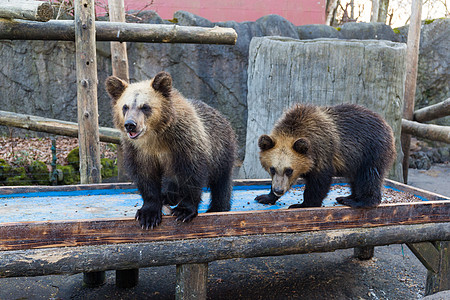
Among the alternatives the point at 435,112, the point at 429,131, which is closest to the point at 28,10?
the point at 429,131

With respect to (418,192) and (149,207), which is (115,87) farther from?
(418,192)

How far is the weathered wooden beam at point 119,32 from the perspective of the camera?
4.45m

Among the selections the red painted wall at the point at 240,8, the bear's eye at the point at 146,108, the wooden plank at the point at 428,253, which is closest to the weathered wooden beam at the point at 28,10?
the bear's eye at the point at 146,108

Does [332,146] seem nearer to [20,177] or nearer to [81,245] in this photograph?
[81,245]

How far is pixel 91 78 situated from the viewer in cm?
462

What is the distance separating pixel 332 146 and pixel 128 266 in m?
1.81

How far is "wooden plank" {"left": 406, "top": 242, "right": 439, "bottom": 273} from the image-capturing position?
3426 mm

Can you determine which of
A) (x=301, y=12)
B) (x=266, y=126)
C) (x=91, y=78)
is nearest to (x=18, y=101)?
(x=91, y=78)

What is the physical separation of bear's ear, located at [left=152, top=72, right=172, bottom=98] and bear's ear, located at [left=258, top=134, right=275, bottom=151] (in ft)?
2.76

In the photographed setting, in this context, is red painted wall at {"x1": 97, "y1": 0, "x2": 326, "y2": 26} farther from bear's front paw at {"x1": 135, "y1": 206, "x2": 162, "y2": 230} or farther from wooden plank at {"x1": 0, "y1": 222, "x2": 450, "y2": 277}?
wooden plank at {"x1": 0, "y1": 222, "x2": 450, "y2": 277}

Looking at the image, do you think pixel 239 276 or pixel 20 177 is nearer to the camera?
pixel 239 276

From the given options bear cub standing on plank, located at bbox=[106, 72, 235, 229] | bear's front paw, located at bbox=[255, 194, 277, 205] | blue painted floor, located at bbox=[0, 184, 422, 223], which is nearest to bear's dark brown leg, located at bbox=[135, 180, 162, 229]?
bear cub standing on plank, located at bbox=[106, 72, 235, 229]

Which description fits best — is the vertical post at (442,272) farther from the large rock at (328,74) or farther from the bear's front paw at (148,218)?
the bear's front paw at (148,218)

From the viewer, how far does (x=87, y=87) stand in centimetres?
462
